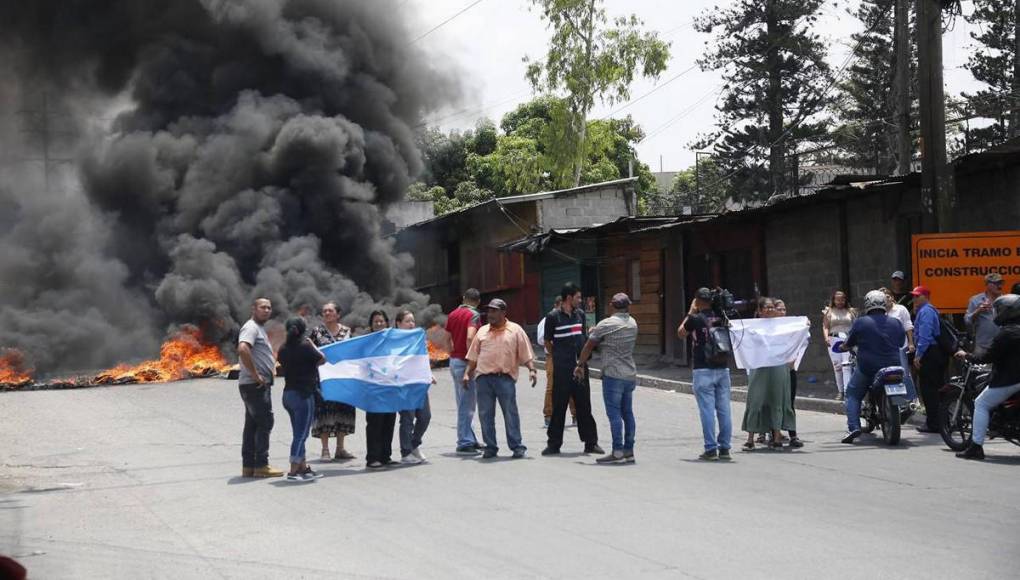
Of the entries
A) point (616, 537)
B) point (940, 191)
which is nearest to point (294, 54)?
point (940, 191)

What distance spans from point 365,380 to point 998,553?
6247 millimetres

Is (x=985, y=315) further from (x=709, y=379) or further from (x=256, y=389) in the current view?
(x=256, y=389)

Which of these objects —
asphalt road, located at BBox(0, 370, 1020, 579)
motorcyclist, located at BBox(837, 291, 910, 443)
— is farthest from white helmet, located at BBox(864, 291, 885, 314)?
asphalt road, located at BBox(0, 370, 1020, 579)

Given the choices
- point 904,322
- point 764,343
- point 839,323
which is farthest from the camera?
point 839,323

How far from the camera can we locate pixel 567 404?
1144 cm

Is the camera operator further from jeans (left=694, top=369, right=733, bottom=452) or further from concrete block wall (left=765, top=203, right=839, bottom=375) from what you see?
concrete block wall (left=765, top=203, right=839, bottom=375)

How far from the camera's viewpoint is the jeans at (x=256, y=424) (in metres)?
10.1

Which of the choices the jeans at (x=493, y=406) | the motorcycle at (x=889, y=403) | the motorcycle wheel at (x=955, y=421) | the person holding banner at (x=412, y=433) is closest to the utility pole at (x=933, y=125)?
the motorcycle at (x=889, y=403)

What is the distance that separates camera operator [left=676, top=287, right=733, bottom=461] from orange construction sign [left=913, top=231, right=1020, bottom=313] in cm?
407

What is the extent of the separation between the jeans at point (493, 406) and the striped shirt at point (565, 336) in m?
0.58

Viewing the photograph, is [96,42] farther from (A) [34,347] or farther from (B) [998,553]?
(B) [998,553]

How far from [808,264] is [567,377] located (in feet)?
33.9

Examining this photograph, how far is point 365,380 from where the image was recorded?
11.0 m

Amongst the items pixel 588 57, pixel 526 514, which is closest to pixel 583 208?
pixel 588 57
